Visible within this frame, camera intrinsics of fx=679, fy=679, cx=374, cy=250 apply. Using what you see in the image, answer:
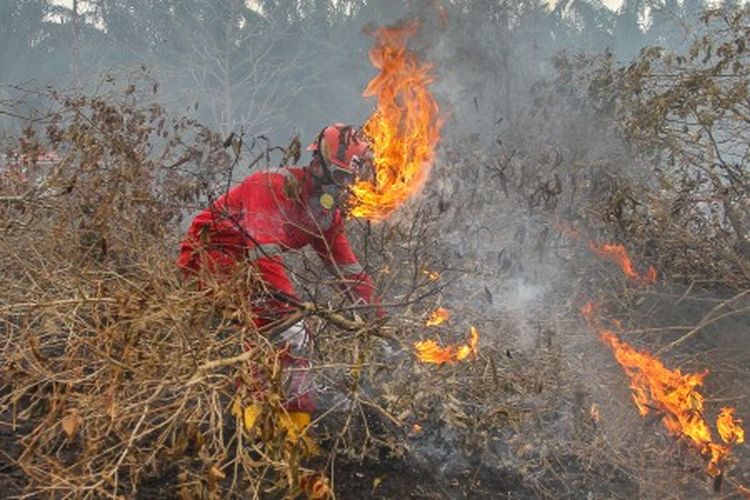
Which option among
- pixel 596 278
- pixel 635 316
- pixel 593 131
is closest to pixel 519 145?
pixel 593 131

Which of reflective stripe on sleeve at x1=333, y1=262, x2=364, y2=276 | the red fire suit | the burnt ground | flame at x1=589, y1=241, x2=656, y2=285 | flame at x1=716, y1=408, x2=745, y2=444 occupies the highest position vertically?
the red fire suit

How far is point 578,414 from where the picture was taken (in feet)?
15.2

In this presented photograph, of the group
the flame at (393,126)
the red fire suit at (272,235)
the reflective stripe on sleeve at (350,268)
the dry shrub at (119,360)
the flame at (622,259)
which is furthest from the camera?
the flame at (622,259)

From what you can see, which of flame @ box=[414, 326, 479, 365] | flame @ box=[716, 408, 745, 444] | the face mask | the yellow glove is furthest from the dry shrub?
flame @ box=[716, 408, 745, 444]

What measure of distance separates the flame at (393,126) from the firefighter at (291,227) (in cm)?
54

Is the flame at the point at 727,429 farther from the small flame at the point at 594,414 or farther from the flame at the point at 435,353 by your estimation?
the flame at the point at 435,353

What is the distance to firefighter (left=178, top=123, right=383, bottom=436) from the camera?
142 inches

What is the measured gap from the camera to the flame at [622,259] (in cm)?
685

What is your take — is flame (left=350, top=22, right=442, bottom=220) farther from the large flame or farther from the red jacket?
the large flame

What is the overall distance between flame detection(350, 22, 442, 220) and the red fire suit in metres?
0.54

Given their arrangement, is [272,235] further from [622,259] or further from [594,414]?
[622,259]

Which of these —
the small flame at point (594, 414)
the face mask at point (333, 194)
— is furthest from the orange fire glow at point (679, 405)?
the face mask at point (333, 194)

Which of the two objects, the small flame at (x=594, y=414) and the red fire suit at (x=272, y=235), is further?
the small flame at (x=594, y=414)

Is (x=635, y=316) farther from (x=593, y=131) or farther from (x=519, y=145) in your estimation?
(x=519, y=145)
